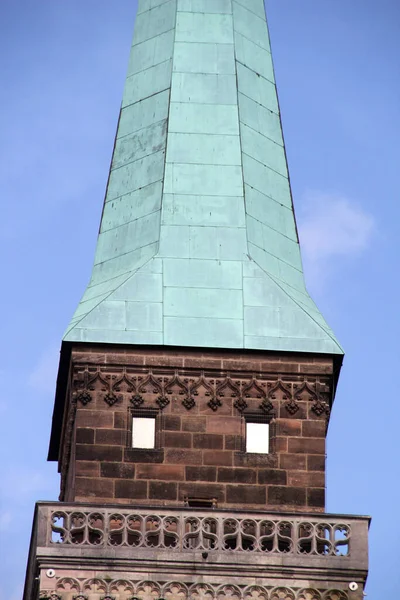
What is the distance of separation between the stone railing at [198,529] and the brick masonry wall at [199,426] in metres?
1.33

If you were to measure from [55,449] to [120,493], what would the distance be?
6658 millimetres

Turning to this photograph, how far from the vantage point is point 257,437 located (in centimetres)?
4331

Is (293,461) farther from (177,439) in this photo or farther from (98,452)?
(98,452)

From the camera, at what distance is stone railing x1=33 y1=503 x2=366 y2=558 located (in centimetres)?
4062

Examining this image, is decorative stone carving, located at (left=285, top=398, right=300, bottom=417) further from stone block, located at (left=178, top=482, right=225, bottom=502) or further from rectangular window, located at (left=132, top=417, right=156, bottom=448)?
rectangular window, located at (left=132, top=417, right=156, bottom=448)

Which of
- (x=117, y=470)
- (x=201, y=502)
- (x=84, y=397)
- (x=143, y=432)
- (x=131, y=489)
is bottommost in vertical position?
(x=201, y=502)

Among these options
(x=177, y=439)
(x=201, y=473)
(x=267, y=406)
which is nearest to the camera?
(x=201, y=473)

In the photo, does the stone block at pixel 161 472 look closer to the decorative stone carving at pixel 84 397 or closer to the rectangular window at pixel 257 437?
the rectangular window at pixel 257 437

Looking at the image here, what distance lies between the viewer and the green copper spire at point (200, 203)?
44.1 metres

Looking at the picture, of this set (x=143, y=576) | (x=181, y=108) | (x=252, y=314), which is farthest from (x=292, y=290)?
(x=143, y=576)

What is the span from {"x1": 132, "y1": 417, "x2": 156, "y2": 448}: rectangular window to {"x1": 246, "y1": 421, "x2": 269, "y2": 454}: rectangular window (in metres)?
1.71

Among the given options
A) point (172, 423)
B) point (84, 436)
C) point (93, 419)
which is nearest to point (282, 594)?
point (172, 423)

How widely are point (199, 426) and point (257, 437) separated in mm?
1076

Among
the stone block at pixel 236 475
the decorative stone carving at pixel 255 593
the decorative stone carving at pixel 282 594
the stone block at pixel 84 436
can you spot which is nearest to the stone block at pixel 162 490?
the stone block at pixel 236 475
